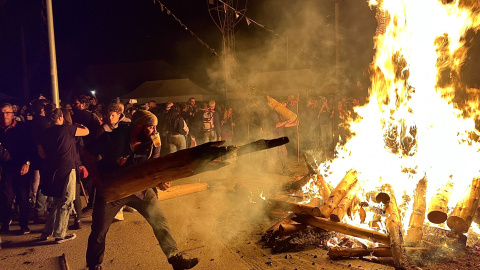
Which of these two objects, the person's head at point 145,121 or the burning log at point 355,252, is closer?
the person's head at point 145,121

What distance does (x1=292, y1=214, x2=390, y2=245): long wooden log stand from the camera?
461 cm

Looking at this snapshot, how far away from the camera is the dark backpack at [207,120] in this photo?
11.6 m

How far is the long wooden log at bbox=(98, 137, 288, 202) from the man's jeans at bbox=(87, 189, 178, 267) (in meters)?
0.29

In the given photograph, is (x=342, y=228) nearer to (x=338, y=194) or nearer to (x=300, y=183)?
(x=338, y=194)

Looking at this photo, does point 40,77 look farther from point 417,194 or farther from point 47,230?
point 417,194

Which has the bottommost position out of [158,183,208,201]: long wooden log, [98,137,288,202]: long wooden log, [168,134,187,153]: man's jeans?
[158,183,208,201]: long wooden log

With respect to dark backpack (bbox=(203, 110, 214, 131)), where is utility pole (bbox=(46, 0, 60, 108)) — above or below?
above

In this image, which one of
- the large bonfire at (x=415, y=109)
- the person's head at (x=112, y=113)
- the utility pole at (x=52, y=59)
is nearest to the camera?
the person's head at (x=112, y=113)

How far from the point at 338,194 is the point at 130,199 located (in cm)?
346

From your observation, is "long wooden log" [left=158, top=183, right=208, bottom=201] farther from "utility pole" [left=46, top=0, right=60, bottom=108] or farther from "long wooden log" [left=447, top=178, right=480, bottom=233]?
"long wooden log" [left=447, top=178, right=480, bottom=233]

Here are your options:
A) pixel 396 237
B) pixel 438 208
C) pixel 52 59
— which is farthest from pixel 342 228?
pixel 52 59

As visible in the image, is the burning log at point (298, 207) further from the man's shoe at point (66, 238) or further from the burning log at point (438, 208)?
the man's shoe at point (66, 238)

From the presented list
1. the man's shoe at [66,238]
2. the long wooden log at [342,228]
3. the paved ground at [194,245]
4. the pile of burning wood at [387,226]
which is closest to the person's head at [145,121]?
the paved ground at [194,245]

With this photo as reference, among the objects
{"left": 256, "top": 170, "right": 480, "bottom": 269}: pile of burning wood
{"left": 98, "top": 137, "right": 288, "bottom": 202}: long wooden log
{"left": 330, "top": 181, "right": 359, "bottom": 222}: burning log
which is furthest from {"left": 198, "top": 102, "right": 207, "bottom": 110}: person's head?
{"left": 98, "top": 137, "right": 288, "bottom": 202}: long wooden log
